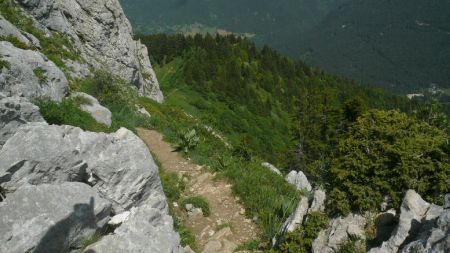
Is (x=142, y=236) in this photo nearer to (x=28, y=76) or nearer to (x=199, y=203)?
(x=199, y=203)

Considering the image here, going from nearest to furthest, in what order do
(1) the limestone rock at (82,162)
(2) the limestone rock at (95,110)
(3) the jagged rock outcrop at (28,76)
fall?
(1) the limestone rock at (82,162)
(3) the jagged rock outcrop at (28,76)
(2) the limestone rock at (95,110)

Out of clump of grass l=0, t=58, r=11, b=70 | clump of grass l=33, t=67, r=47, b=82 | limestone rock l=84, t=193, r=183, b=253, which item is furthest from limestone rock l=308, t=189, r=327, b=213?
clump of grass l=33, t=67, r=47, b=82

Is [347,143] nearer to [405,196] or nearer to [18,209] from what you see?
[405,196]

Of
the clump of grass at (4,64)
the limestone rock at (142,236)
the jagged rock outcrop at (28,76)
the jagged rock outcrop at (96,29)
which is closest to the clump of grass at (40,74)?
the jagged rock outcrop at (28,76)

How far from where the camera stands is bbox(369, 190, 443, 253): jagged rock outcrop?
31.6ft

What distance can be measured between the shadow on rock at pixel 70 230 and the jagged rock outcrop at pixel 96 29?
70.1 ft

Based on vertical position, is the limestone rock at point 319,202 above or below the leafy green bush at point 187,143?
above

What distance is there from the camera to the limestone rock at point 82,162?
10.2m

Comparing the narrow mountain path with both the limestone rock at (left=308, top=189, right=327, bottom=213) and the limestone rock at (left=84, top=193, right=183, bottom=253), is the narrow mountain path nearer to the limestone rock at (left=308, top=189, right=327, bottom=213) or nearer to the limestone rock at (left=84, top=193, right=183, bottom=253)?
Result: the limestone rock at (left=84, top=193, right=183, bottom=253)

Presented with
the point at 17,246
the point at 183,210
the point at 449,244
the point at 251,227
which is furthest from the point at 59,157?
the point at 449,244

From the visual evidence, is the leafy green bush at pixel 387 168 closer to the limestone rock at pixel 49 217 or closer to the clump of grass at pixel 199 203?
the clump of grass at pixel 199 203

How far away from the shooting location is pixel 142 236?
32.8 ft

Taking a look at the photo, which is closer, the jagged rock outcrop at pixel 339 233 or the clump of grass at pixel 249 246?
the jagged rock outcrop at pixel 339 233

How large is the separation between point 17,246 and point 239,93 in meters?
92.7
